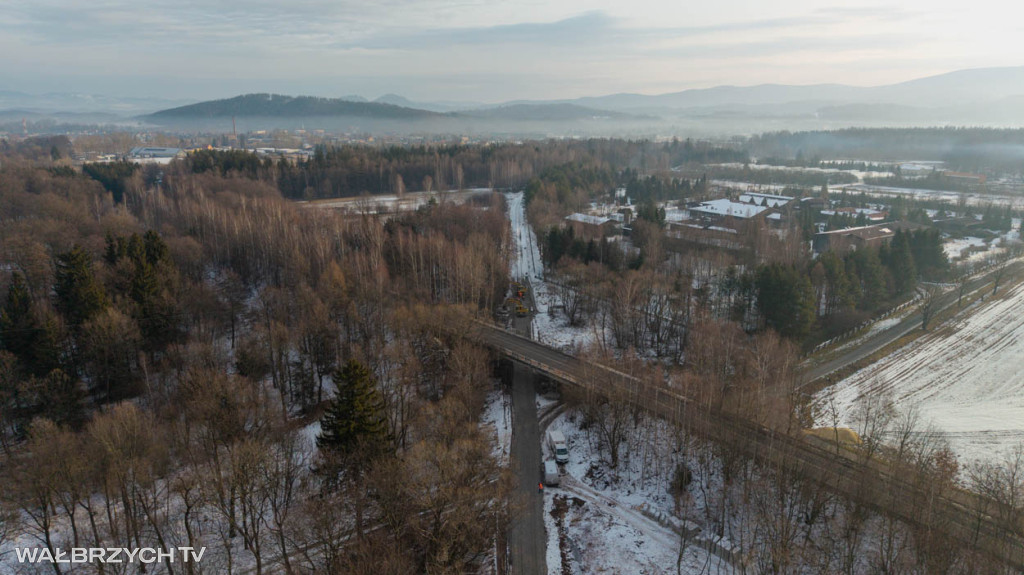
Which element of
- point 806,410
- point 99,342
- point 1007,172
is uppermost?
point 1007,172

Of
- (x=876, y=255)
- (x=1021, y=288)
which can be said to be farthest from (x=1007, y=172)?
(x=876, y=255)

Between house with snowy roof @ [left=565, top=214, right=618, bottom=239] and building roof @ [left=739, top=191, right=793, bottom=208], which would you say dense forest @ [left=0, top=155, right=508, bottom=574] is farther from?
building roof @ [left=739, top=191, right=793, bottom=208]

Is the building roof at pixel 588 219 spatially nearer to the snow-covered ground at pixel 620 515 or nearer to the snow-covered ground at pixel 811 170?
the snow-covered ground at pixel 620 515

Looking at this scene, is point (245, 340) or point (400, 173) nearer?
point (245, 340)

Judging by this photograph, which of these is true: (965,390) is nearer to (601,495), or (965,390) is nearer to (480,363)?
(601,495)

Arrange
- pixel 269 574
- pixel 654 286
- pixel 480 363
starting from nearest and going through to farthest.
Answer: pixel 269 574
pixel 480 363
pixel 654 286

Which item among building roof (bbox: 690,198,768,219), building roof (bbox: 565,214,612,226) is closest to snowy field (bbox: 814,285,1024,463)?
building roof (bbox: 690,198,768,219)

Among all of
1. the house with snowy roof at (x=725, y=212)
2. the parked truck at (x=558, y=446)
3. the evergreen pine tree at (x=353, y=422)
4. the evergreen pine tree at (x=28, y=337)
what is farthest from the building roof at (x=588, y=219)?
the evergreen pine tree at (x=28, y=337)
